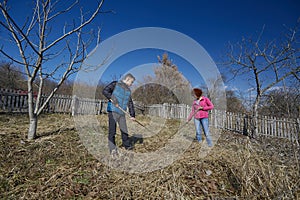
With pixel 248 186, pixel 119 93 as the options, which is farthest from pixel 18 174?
pixel 248 186

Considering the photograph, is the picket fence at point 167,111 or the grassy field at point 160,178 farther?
the picket fence at point 167,111

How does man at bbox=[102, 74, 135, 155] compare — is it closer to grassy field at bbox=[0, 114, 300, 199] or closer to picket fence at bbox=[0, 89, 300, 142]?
grassy field at bbox=[0, 114, 300, 199]

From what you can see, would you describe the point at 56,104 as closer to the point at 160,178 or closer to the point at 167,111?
the point at 167,111

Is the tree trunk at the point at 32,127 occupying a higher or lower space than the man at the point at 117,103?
lower

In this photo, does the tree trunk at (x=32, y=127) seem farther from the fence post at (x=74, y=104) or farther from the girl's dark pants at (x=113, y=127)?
the fence post at (x=74, y=104)

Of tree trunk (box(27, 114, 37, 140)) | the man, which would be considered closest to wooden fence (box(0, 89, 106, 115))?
tree trunk (box(27, 114, 37, 140))

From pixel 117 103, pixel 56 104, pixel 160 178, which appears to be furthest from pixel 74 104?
pixel 160 178

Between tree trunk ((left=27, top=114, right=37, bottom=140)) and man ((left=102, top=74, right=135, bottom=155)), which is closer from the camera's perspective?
man ((left=102, top=74, right=135, bottom=155))

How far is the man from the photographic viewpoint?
3.28m

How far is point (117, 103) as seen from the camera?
3.45 metres

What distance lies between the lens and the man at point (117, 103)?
328cm

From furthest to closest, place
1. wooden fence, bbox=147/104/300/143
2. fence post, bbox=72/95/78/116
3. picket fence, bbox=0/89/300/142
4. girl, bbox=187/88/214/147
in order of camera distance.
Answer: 1. fence post, bbox=72/95/78/116
2. picket fence, bbox=0/89/300/142
3. wooden fence, bbox=147/104/300/143
4. girl, bbox=187/88/214/147

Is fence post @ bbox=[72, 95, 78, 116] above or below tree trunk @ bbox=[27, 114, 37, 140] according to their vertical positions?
above

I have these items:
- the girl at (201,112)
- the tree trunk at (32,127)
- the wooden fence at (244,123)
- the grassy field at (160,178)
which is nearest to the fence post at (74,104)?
the tree trunk at (32,127)
